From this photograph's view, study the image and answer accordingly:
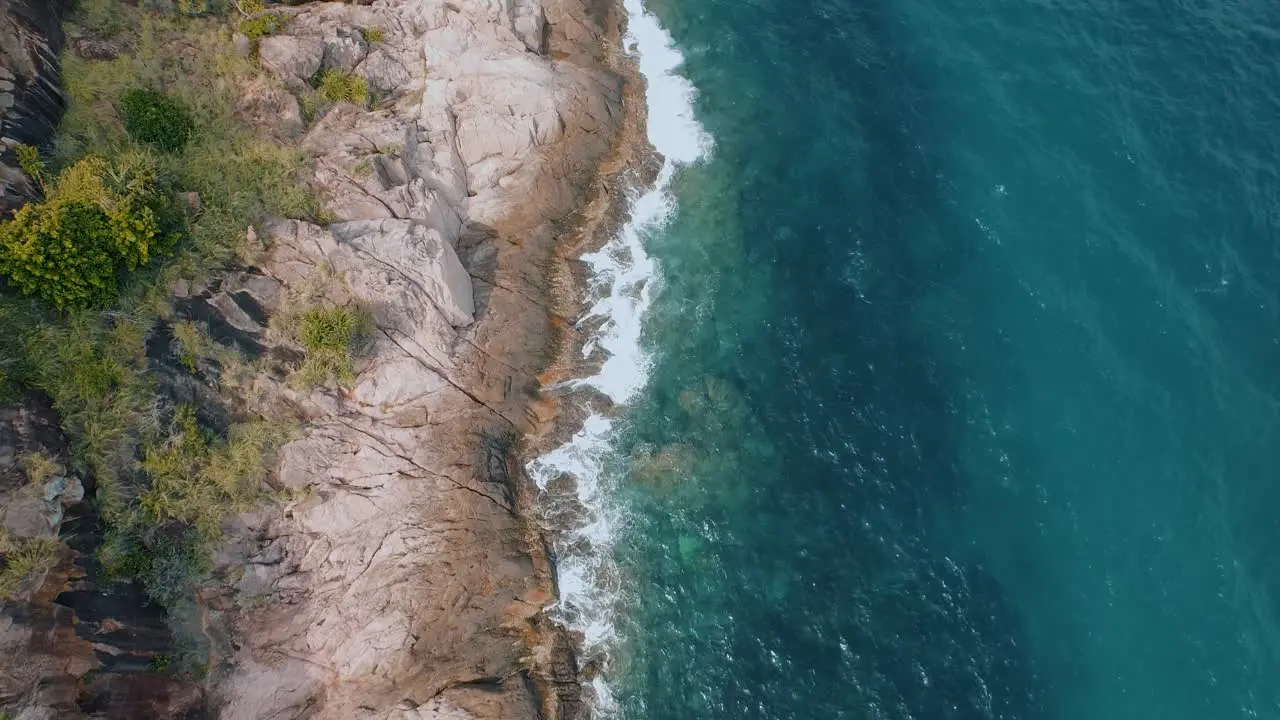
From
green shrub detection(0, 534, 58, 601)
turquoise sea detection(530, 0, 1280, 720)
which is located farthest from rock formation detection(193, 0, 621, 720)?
green shrub detection(0, 534, 58, 601)

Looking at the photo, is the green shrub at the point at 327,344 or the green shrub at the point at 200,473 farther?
the green shrub at the point at 327,344

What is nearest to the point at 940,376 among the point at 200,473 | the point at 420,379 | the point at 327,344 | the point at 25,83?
the point at 420,379

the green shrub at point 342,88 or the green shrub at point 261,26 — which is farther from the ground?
the green shrub at point 261,26

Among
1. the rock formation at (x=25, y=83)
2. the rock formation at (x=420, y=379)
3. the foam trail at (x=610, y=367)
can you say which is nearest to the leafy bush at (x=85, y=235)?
the rock formation at (x=25, y=83)

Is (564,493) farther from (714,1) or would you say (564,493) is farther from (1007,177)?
(714,1)

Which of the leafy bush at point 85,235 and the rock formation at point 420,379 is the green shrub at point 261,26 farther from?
the leafy bush at point 85,235
